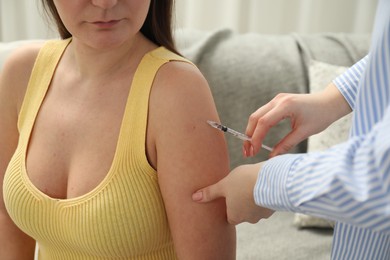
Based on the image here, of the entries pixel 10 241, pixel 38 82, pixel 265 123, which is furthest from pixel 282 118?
pixel 10 241

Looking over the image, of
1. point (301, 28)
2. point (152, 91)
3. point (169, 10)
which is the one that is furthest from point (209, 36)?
point (152, 91)

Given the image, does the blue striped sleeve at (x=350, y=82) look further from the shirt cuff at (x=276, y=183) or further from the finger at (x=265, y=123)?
the shirt cuff at (x=276, y=183)

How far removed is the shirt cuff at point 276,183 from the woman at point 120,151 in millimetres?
190

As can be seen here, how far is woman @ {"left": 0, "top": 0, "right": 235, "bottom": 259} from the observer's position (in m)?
0.99

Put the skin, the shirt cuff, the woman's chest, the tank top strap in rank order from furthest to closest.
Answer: the tank top strap < the woman's chest < the skin < the shirt cuff

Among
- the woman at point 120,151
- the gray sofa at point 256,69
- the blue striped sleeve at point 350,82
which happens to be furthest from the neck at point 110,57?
the gray sofa at point 256,69

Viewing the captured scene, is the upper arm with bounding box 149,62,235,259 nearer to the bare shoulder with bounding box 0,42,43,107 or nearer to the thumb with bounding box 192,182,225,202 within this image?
the thumb with bounding box 192,182,225,202

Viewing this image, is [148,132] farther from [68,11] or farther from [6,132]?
[6,132]

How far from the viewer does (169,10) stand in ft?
3.68

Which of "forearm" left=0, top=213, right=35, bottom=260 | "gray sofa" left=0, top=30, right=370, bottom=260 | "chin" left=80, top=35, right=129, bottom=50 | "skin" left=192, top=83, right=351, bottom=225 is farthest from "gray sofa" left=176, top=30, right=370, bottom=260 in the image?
"chin" left=80, top=35, right=129, bottom=50

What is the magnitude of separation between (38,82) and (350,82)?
0.66 m

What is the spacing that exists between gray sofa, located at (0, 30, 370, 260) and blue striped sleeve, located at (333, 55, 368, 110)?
41.2 inches

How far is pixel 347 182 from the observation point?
0.68m

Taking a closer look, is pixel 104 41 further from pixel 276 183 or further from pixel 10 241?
pixel 10 241
